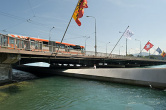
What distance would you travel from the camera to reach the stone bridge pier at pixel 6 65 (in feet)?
55.5

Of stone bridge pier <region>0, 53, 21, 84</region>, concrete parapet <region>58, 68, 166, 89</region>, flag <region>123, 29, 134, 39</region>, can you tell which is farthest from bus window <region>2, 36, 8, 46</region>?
flag <region>123, 29, 134, 39</region>

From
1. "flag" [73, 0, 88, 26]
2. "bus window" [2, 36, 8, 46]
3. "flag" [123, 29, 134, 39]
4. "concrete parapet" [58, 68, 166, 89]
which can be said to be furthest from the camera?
"flag" [123, 29, 134, 39]

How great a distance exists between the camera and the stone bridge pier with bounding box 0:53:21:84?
1692 centimetres

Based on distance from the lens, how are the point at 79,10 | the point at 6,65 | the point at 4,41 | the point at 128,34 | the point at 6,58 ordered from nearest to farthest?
the point at 4,41 < the point at 79,10 < the point at 6,58 < the point at 6,65 < the point at 128,34

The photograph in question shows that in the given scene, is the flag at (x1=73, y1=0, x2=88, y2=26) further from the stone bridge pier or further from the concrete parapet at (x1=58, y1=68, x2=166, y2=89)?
the stone bridge pier

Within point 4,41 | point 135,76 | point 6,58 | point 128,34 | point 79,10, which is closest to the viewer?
point 4,41

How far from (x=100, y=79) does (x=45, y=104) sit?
13111 mm

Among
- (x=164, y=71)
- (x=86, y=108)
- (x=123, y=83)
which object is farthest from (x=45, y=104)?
(x=164, y=71)

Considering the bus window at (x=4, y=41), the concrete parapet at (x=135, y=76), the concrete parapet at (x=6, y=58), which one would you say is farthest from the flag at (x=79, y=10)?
the concrete parapet at (x=6, y=58)

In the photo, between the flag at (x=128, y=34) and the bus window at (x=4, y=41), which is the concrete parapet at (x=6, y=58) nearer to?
the bus window at (x=4, y=41)

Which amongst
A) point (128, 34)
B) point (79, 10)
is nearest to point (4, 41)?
point (79, 10)

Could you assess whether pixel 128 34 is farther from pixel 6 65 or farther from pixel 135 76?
pixel 6 65

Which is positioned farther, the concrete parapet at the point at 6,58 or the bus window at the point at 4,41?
the concrete parapet at the point at 6,58

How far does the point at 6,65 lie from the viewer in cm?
1828
